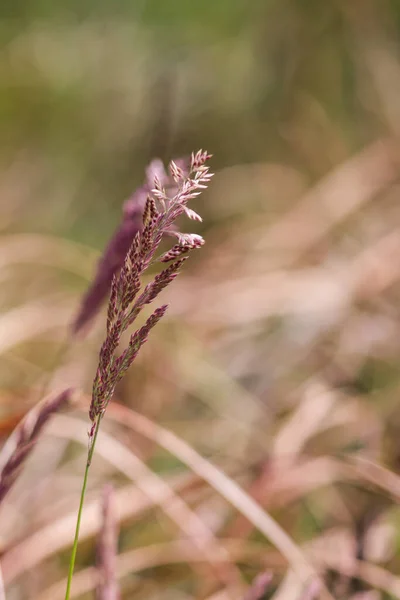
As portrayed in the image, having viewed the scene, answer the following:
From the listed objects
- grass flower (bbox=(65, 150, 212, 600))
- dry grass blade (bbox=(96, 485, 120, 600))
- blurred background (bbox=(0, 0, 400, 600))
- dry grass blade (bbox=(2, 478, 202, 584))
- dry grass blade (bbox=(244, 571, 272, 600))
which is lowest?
dry grass blade (bbox=(244, 571, 272, 600))

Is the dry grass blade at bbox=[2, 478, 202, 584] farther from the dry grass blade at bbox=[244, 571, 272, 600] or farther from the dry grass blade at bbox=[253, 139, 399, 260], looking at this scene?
the dry grass blade at bbox=[253, 139, 399, 260]

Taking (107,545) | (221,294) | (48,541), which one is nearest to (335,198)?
(221,294)

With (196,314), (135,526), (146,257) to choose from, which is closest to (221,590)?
(135,526)

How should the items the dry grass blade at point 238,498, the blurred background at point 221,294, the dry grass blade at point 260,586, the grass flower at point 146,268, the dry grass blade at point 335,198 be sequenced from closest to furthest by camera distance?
1. the grass flower at point 146,268
2. the dry grass blade at point 260,586
3. the dry grass blade at point 238,498
4. the blurred background at point 221,294
5. the dry grass blade at point 335,198

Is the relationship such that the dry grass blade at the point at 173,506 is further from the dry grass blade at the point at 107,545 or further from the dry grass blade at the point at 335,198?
the dry grass blade at the point at 335,198

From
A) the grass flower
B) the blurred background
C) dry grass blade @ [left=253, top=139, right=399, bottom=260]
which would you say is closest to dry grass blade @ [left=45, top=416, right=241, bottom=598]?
the blurred background

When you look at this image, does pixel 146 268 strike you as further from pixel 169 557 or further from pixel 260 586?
pixel 169 557

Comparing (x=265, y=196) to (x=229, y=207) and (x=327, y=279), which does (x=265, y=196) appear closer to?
(x=229, y=207)

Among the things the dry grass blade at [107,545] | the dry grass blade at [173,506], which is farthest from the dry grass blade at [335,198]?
the dry grass blade at [107,545]

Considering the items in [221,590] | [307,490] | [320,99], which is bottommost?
[221,590]
